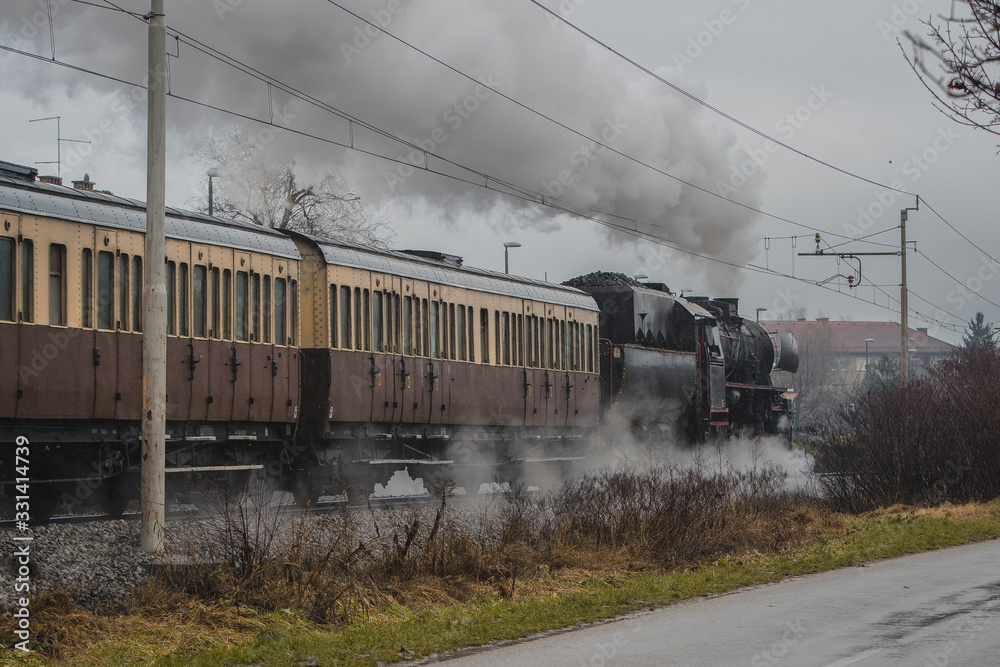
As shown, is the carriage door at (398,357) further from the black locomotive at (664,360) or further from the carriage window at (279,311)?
the black locomotive at (664,360)

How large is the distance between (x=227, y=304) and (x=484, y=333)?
6.15 meters

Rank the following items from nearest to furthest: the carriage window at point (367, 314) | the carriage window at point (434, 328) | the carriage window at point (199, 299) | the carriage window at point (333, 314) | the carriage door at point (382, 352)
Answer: the carriage window at point (199, 299), the carriage window at point (333, 314), the carriage window at point (367, 314), the carriage door at point (382, 352), the carriage window at point (434, 328)

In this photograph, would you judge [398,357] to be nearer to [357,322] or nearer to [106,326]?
[357,322]

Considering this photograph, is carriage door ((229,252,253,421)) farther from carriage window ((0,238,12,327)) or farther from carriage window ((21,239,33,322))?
carriage window ((0,238,12,327))

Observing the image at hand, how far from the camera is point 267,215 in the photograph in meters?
41.3

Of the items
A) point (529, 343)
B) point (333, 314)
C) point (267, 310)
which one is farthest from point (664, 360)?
point (267, 310)

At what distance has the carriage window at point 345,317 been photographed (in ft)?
55.2

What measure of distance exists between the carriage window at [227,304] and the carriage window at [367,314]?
101 inches

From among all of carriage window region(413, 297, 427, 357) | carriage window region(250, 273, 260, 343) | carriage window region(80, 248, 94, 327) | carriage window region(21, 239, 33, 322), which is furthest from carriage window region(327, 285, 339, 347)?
carriage window region(21, 239, 33, 322)

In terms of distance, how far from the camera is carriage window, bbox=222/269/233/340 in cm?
1507

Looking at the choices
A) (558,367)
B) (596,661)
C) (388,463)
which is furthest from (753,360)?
(596,661)

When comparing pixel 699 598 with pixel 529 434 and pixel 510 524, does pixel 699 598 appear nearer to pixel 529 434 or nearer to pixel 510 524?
pixel 510 524

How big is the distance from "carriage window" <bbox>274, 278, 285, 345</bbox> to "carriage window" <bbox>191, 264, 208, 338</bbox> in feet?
4.56

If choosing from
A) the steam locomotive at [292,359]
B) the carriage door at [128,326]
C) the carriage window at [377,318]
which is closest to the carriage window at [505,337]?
the steam locomotive at [292,359]
